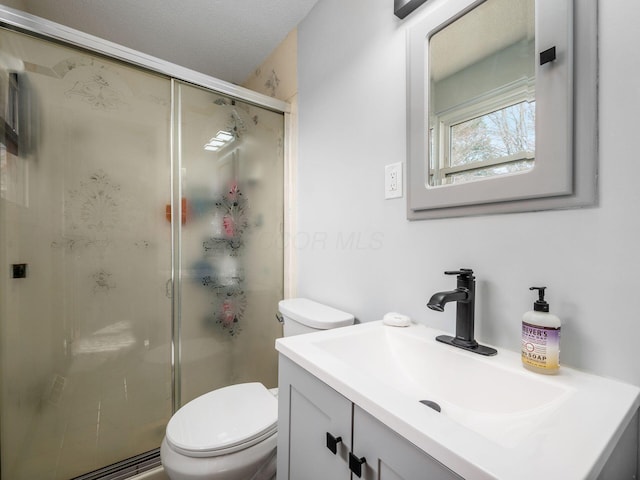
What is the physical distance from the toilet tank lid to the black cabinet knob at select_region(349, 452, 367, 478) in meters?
0.58

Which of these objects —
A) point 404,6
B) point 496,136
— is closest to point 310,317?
point 496,136

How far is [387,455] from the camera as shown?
1.55 feet

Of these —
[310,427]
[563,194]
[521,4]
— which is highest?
[521,4]

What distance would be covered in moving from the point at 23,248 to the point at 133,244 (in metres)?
0.37

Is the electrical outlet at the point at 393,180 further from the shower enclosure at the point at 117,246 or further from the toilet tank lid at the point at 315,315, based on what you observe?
the shower enclosure at the point at 117,246

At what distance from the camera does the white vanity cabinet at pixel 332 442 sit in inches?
17.6

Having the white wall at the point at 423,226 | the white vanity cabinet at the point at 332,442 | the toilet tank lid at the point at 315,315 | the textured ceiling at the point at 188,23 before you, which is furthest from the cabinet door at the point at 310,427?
the textured ceiling at the point at 188,23

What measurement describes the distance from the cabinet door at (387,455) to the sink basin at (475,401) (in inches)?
0.8

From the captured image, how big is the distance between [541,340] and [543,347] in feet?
0.05

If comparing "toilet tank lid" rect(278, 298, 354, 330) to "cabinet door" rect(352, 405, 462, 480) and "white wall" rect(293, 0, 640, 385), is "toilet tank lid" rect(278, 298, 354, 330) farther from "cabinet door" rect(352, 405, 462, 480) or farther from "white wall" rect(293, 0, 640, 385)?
"cabinet door" rect(352, 405, 462, 480)

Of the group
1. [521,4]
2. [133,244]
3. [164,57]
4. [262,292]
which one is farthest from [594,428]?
[164,57]

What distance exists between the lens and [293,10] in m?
1.52

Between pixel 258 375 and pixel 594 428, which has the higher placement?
pixel 594 428

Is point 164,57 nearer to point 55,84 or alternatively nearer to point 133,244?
point 55,84
